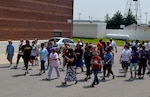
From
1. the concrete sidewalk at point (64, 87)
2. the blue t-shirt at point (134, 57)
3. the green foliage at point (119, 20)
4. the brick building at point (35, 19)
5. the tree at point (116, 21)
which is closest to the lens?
the concrete sidewalk at point (64, 87)

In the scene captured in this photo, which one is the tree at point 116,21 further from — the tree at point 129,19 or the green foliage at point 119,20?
the tree at point 129,19

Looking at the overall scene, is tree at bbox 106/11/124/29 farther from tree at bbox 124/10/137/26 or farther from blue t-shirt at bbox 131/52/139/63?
blue t-shirt at bbox 131/52/139/63

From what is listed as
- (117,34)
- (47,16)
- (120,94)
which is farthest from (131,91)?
(117,34)

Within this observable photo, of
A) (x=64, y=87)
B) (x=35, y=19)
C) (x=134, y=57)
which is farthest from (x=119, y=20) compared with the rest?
(x=64, y=87)

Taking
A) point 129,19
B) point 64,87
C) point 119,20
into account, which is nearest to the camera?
point 64,87

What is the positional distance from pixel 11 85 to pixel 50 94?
2.42 m

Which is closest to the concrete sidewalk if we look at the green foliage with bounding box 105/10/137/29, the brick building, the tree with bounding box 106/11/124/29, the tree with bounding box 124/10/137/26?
the brick building

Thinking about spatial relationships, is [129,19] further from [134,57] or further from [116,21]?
[134,57]

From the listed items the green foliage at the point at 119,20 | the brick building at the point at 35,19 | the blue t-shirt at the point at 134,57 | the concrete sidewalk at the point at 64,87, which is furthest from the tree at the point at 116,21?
the concrete sidewalk at the point at 64,87

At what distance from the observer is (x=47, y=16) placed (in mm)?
44469

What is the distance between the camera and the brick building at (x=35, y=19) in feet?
119

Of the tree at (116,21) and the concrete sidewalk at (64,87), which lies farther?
the tree at (116,21)

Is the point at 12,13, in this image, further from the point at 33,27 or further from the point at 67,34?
the point at 67,34

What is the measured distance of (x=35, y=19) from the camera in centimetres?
4175
